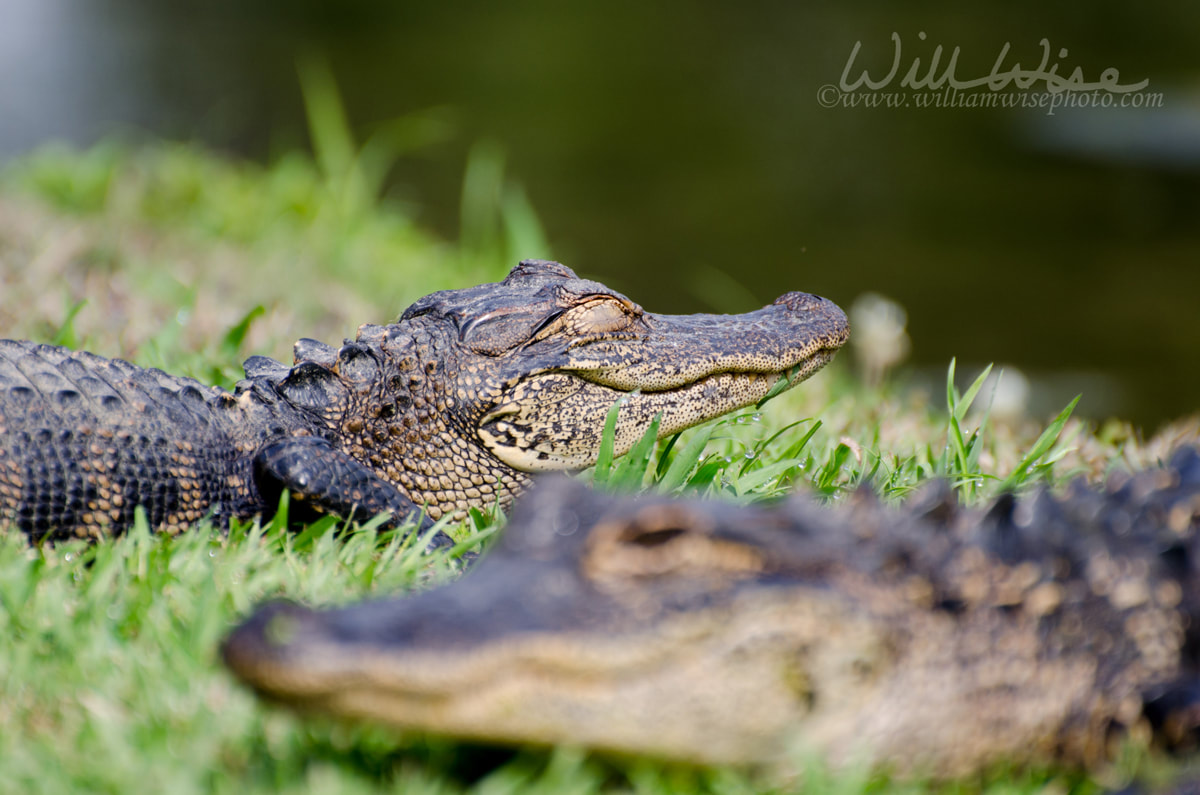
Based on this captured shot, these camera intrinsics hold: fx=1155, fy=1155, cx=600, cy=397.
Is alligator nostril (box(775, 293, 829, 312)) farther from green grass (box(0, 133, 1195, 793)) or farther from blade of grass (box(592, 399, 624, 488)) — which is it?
blade of grass (box(592, 399, 624, 488))

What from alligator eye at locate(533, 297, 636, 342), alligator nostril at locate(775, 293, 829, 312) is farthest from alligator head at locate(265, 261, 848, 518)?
alligator nostril at locate(775, 293, 829, 312)

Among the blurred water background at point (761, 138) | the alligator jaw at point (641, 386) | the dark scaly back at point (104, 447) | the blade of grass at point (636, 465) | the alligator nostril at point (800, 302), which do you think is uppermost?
the blurred water background at point (761, 138)

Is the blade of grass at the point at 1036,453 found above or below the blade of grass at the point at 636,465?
above

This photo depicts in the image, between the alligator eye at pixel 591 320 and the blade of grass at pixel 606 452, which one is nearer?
the blade of grass at pixel 606 452

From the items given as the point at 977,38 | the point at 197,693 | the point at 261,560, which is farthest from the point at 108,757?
the point at 977,38

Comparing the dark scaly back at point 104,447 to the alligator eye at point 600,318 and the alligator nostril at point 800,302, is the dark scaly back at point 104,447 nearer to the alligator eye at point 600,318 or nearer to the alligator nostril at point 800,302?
the alligator eye at point 600,318

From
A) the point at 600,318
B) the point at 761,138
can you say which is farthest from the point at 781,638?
the point at 761,138

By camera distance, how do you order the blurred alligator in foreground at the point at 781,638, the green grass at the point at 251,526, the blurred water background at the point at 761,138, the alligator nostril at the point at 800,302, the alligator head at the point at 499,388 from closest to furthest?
the blurred alligator in foreground at the point at 781,638 → the green grass at the point at 251,526 → the alligator head at the point at 499,388 → the alligator nostril at the point at 800,302 → the blurred water background at the point at 761,138

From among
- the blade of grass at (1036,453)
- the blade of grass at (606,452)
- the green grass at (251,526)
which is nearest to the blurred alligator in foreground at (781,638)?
the green grass at (251,526)
